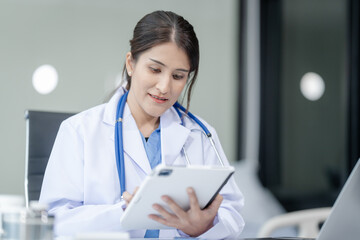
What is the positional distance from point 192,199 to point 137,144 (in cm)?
38

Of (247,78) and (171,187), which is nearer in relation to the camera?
(171,187)

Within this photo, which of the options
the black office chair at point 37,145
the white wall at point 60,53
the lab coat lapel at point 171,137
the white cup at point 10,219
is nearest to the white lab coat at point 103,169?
the lab coat lapel at point 171,137

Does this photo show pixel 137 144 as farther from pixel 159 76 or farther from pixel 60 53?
pixel 60 53

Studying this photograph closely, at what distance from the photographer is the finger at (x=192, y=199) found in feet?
3.14

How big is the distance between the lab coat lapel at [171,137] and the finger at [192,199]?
1.09 feet

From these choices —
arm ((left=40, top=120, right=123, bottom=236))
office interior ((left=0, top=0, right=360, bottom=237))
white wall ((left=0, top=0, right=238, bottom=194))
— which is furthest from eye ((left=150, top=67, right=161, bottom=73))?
office interior ((left=0, top=0, right=360, bottom=237))

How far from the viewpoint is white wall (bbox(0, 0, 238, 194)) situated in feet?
7.86

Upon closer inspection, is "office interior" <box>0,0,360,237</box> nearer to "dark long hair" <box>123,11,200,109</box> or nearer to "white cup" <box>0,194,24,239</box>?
"dark long hair" <box>123,11,200,109</box>

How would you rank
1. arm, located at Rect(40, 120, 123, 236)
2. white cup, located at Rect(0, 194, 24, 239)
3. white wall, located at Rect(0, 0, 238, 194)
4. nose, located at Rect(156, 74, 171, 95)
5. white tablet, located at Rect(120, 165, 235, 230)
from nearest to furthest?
white cup, located at Rect(0, 194, 24, 239) < white tablet, located at Rect(120, 165, 235, 230) < arm, located at Rect(40, 120, 123, 236) < nose, located at Rect(156, 74, 171, 95) < white wall, located at Rect(0, 0, 238, 194)

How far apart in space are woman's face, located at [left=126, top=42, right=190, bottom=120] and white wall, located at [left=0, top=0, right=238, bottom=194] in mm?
1093

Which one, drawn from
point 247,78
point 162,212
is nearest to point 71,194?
point 162,212

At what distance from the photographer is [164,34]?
128 cm

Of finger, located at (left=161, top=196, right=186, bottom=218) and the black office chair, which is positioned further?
the black office chair

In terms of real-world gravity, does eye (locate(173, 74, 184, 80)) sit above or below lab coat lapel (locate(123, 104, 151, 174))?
above
